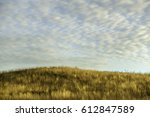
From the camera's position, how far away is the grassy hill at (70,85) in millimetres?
16844

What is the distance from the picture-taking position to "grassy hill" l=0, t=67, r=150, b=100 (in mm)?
16844

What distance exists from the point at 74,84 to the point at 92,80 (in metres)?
1.40

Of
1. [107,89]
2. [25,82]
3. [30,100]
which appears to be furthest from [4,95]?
[107,89]

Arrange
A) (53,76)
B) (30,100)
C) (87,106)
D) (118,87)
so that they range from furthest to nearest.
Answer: (53,76) → (118,87) → (30,100) → (87,106)

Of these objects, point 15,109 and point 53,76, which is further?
point 53,76

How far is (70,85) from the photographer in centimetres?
1920

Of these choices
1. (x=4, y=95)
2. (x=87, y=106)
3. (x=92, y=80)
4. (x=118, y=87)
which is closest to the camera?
(x=87, y=106)

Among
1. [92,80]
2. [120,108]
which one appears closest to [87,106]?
[120,108]

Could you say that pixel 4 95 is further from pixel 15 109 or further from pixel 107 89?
pixel 107 89

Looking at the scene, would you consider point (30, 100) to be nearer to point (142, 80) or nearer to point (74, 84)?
point (74, 84)

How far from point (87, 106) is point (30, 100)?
260 cm

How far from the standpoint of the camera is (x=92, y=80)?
67.0ft

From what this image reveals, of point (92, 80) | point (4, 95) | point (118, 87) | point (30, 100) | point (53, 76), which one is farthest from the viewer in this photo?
point (53, 76)

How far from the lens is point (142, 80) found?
20.7m
